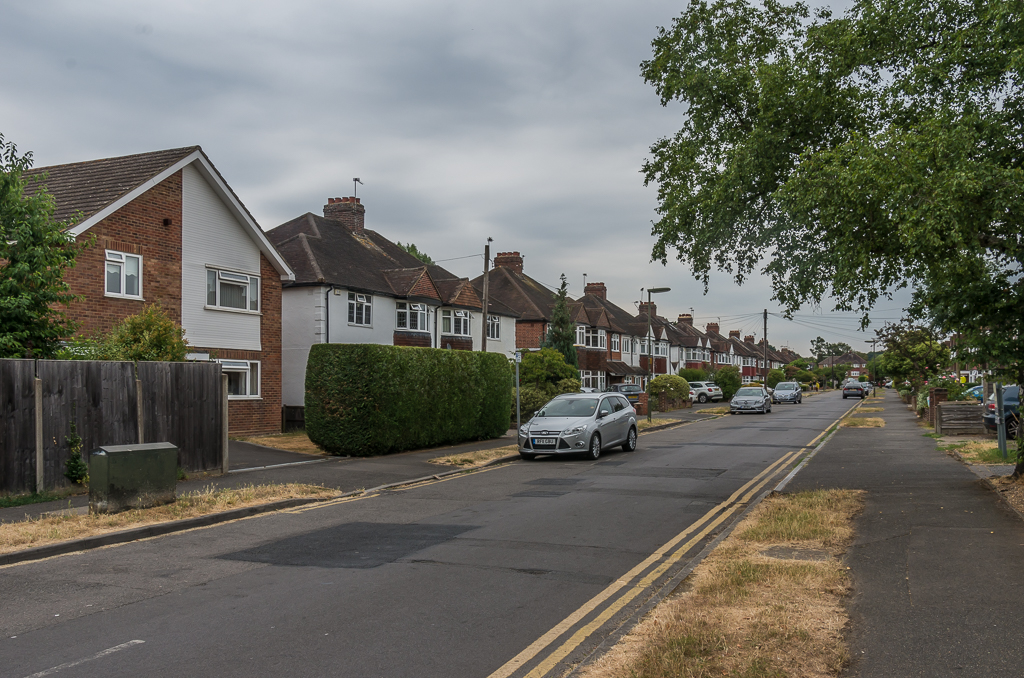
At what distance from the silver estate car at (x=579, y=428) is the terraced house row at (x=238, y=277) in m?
9.07

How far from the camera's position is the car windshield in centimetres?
1988

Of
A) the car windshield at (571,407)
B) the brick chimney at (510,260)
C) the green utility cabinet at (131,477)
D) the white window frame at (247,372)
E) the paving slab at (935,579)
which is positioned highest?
the brick chimney at (510,260)

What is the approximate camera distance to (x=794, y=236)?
13492 mm

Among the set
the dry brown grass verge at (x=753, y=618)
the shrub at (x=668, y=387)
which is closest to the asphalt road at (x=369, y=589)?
the dry brown grass verge at (x=753, y=618)

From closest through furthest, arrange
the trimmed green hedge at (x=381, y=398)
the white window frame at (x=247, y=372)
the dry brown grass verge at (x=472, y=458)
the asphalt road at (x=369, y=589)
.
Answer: the asphalt road at (x=369, y=589)
the dry brown grass verge at (x=472, y=458)
the trimmed green hedge at (x=381, y=398)
the white window frame at (x=247, y=372)

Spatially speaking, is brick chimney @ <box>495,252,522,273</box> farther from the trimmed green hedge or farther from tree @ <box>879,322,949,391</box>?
the trimmed green hedge

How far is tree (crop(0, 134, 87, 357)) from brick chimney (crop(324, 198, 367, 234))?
86.4 feet

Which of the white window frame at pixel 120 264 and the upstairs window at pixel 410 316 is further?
the upstairs window at pixel 410 316

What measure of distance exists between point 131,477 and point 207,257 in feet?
44.7

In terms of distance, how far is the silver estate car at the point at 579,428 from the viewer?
18547 millimetres

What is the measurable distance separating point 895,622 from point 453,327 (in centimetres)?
3198

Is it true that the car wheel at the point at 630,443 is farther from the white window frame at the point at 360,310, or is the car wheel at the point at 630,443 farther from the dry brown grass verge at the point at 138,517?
the white window frame at the point at 360,310

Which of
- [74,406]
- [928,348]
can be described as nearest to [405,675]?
[74,406]

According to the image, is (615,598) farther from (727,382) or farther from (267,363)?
(727,382)
